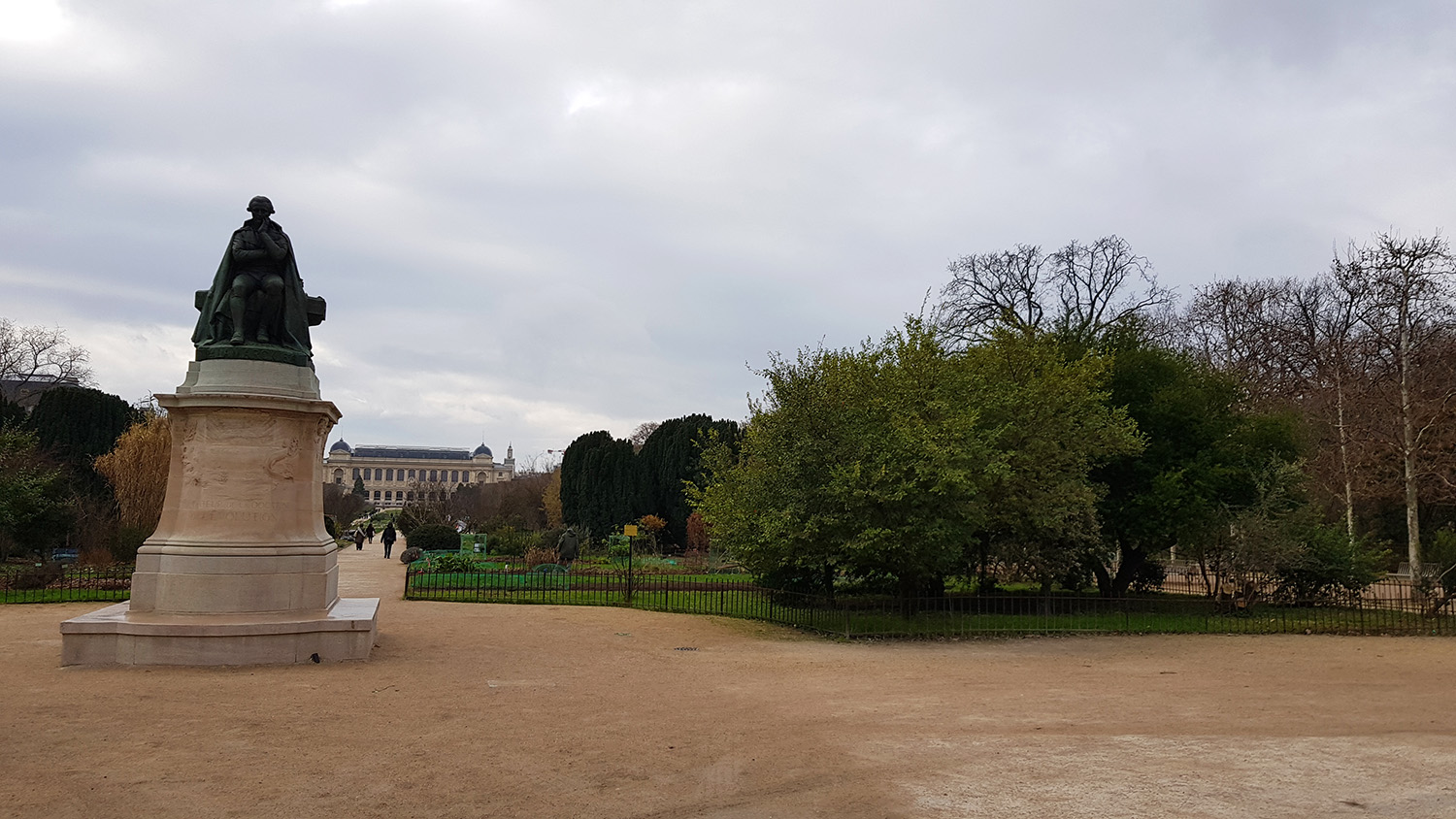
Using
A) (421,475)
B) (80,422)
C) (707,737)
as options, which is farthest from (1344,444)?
(421,475)

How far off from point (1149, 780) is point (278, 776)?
21.0 feet

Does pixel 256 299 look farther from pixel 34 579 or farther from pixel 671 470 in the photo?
pixel 671 470

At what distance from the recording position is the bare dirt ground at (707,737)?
21.2ft

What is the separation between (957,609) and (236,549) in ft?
51.9

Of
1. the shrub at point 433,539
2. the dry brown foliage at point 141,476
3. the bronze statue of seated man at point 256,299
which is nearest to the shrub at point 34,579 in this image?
the dry brown foliage at point 141,476

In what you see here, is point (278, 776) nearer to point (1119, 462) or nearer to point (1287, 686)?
point (1287, 686)

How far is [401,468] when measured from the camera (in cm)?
15038

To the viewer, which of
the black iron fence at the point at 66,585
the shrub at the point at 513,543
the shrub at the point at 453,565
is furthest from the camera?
the shrub at the point at 513,543

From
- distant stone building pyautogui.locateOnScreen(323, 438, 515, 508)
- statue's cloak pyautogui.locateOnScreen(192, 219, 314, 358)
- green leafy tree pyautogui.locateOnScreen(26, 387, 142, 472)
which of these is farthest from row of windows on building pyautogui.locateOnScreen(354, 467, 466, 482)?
statue's cloak pyautogui.locateOnScreen(192, 219, 314, 358)

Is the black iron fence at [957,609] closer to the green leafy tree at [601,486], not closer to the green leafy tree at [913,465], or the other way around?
the green leafy tree at [913,465]

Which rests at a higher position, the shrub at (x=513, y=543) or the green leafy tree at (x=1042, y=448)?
the green leafy tree at (x=1042, y=448)

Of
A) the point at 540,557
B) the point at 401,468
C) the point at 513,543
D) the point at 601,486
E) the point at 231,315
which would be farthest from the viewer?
the point at 401,468

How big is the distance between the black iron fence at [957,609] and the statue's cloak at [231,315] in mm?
10447

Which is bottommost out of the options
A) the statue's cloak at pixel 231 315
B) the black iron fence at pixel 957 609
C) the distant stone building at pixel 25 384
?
the black iron fence at pixel 957 609
